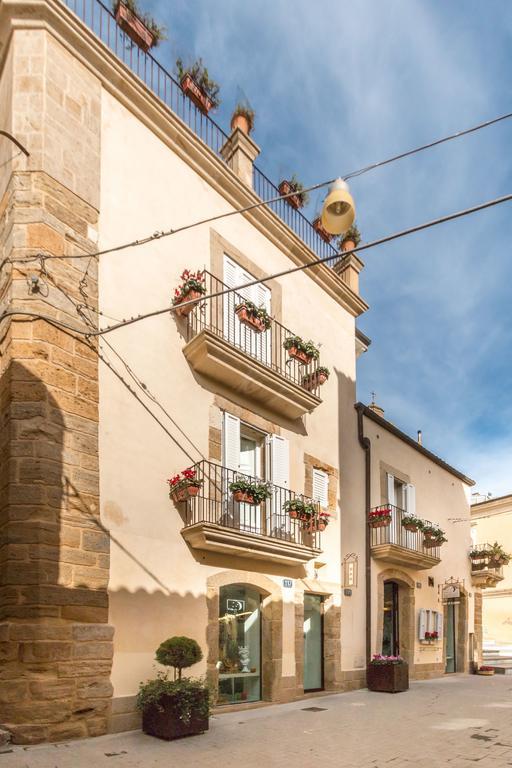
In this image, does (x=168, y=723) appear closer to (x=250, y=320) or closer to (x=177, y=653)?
(x=177, y=653)

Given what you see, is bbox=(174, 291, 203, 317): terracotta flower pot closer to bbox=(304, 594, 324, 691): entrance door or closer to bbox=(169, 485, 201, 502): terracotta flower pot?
bbox=(169, 485, 201, 502): terracotta flower pot

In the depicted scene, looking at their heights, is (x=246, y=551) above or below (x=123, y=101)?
below

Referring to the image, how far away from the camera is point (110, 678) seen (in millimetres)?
8078

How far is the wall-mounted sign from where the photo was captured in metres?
10.7

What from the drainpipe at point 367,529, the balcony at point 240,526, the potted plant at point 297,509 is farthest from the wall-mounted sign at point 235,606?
the drainpipe at point 367,529

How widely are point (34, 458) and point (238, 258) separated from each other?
5.92 metres

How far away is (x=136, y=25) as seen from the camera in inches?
424

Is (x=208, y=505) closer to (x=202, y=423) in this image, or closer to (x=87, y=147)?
(x=202, y=423)

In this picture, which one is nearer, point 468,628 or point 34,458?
point 34,458

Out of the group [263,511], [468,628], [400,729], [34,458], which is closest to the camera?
[34,458]

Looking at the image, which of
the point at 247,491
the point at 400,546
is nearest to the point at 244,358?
the point at 247,491

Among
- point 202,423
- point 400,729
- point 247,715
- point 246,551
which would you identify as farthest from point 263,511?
point 400,729

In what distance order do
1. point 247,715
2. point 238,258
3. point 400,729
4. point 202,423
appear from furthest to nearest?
point 238,258 → point 202,423 → point 247,715 → point 400,729

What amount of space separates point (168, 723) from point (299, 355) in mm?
6968
